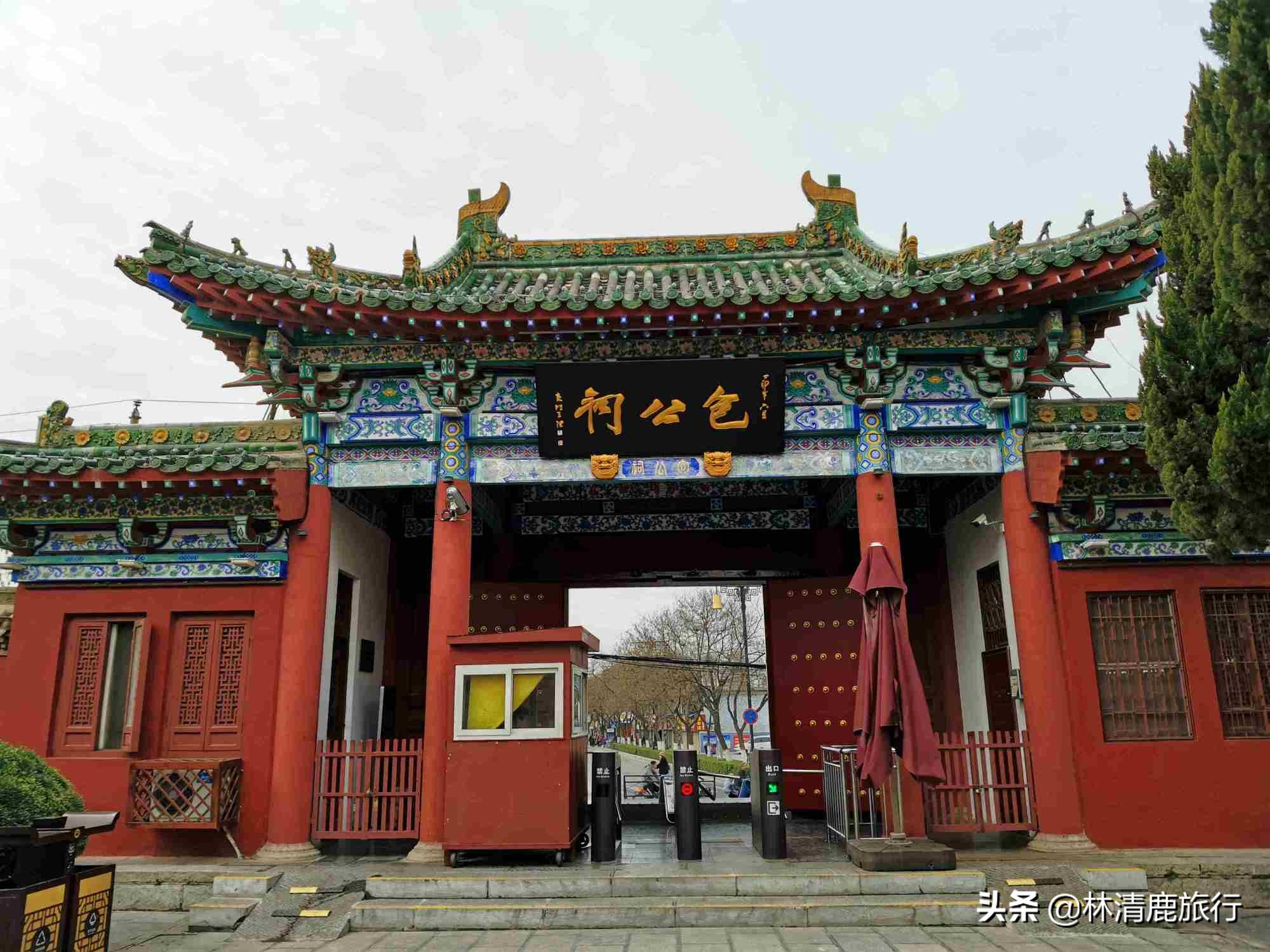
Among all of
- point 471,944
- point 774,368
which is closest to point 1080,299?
point 774,368

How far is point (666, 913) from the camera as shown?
7375mm

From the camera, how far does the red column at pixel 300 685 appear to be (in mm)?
8938

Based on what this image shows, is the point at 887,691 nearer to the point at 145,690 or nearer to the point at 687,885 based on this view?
the point at 687,885

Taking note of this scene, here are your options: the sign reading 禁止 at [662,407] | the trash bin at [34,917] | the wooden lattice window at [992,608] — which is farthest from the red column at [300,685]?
the wooden lattice window at [992,608]

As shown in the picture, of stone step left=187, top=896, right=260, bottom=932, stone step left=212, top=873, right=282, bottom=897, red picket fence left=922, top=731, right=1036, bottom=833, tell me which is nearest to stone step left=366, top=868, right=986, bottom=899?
stone step left=212, top=873, right=282, bottom=897

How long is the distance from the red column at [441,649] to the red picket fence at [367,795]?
0.28 metres

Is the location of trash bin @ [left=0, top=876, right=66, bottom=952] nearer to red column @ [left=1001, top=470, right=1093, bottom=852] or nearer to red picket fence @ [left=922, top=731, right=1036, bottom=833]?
red picket fence @ [left=922, top=731, right=1036, bottom=833]

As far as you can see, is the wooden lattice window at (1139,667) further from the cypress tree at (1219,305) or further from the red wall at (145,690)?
the red wall at (145,690)

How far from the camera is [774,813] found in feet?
28.3

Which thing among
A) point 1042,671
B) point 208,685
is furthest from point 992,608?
point 208,685

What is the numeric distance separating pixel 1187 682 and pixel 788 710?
190 inches

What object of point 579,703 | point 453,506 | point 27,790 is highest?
point 453,506

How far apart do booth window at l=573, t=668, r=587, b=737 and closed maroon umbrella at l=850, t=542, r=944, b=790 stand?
2751 mm

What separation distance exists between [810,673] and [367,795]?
20.0 ft
